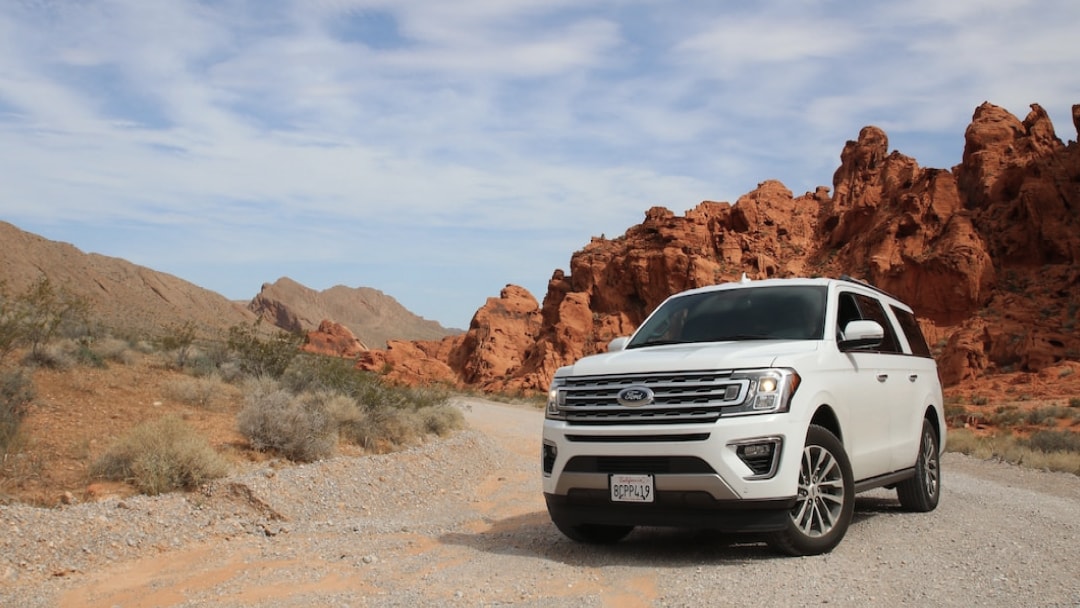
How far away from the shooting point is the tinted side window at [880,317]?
8250mm

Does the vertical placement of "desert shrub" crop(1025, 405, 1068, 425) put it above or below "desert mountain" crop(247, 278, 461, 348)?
below

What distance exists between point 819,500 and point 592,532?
5.95 ft

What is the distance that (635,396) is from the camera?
6438 mm

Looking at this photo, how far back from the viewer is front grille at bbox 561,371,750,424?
6215 mm

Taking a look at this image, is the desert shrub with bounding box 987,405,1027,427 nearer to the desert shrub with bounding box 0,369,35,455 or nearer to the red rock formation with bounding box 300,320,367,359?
the desert shrub with bounding box 0,369,35,455

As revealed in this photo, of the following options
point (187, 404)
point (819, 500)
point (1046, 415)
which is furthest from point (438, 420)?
point (1046, 415)

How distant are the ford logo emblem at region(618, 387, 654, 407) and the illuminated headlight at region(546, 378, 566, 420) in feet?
2.06

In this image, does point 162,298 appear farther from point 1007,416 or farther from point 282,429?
point 282,429

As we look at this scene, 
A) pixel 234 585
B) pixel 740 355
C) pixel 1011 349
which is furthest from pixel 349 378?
pixel 1011 349

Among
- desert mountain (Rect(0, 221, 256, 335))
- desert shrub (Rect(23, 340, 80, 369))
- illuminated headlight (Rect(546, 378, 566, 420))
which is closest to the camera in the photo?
illuminated headlight (Rect(546, 378, 566, 420))

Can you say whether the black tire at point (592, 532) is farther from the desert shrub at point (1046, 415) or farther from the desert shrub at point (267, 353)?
the desert shrub at point (1046, 415)

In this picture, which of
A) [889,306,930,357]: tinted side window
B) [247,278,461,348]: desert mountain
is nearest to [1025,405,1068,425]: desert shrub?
[889,306,930,357]: tinted side window

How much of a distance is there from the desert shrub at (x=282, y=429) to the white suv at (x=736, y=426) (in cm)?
537

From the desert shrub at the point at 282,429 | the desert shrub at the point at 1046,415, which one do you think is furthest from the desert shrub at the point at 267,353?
the desert shrub at the point at 1046,415
